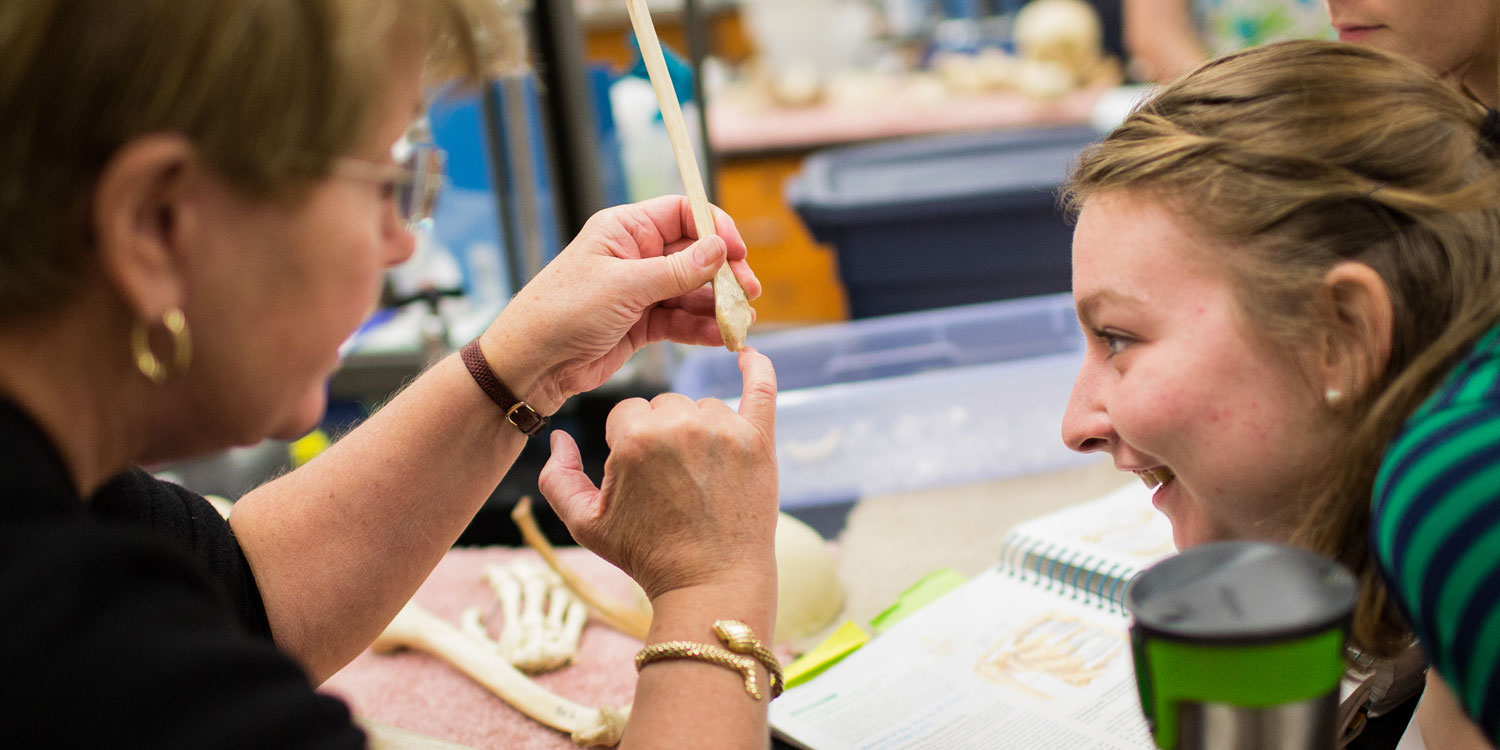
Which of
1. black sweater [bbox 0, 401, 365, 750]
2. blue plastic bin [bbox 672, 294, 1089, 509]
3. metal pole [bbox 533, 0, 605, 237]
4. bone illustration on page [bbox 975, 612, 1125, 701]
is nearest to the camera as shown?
black sweater [bbox 0, 401, 365, 750]

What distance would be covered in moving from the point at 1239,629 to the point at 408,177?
495 mm

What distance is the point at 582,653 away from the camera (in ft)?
3.57

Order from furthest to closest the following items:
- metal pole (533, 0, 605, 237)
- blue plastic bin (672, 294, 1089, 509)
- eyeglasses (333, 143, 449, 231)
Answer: metal pole (533, 0, 605, 237)
blue plastic bin (672, 294, 1089, 509)
eyeglasses (333, 143, 449, 231)

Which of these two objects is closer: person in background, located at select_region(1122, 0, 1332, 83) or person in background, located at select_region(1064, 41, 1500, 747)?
person in background, located at select_region(1064, 41, 1500, 747)

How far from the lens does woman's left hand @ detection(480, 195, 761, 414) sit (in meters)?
0.89

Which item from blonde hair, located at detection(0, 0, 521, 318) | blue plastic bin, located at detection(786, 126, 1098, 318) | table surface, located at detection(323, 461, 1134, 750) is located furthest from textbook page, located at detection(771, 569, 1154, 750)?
blue plastic bin, located at detection(786, 126, 1098, 318)

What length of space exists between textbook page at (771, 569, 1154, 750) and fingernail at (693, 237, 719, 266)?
1.28 ft

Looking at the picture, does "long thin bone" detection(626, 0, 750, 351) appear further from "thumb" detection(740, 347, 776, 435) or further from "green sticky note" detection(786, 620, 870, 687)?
"green sticky note" detection(786, 620, 870, 687)

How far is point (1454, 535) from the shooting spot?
543 mm

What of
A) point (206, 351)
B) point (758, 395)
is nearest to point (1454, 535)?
point (758, 395)

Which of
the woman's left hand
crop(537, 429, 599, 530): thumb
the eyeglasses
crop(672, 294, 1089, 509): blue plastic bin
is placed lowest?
crop(672, 294, 1089, 509): blue plastic bin

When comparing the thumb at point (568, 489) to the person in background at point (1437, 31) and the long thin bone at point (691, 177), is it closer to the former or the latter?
the long thin bone at point (691, 177)

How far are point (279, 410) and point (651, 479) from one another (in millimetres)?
237

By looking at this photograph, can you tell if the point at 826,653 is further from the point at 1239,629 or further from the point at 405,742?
the point at 1239,629
